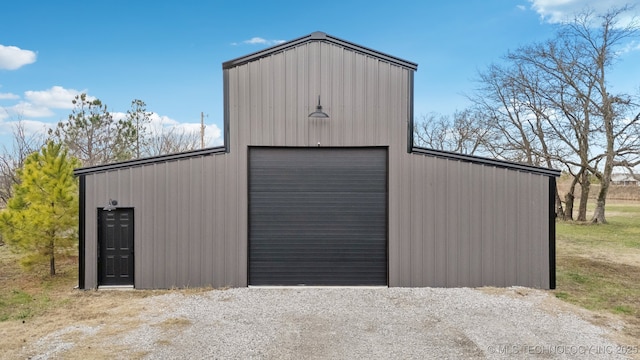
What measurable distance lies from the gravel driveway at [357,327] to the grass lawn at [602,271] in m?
0.68

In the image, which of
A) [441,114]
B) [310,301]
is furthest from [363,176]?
[441,114]

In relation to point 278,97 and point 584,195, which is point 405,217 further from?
point 584,195

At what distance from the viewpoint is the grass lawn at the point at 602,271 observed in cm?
633

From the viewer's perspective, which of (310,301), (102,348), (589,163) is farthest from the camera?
(589,163)

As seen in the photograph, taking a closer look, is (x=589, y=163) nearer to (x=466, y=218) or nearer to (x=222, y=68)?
(x=466, y=218)

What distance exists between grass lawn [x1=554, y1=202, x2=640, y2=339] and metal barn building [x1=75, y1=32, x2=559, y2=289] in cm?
82

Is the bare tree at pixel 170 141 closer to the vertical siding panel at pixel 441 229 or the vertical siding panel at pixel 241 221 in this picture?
the vertical siding panel at pixel 241 221

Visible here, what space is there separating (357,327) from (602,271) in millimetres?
7491

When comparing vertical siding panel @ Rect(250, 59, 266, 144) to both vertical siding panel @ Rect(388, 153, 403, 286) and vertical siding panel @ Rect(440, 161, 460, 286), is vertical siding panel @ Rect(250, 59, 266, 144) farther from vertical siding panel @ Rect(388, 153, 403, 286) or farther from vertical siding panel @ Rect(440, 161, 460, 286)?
vertical siding panel @ Rect(440, 161, 460, 286)

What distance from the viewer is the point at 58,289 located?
7359mm

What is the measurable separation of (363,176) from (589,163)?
63.4 ft

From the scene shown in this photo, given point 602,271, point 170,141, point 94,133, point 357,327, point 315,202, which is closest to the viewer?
point 357,327

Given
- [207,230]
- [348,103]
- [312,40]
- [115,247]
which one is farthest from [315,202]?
[115,247]

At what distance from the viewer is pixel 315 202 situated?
293 inches
